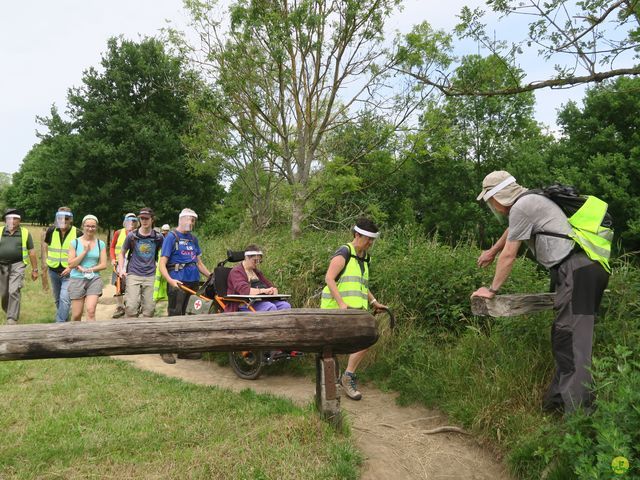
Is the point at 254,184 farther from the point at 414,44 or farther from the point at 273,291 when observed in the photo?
the point at 273,291

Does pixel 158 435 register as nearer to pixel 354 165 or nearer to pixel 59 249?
pixel 59 249

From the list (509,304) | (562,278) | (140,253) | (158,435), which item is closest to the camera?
(562,278)

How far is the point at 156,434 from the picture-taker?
13.5 ft

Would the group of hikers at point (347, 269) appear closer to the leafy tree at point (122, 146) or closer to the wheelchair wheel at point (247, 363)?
the wheelchair wheel at point (247, 363)

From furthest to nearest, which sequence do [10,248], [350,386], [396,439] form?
1. [10,248]
2. [350,386]
3. [396,439]

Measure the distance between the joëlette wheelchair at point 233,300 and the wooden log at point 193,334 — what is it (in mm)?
2359

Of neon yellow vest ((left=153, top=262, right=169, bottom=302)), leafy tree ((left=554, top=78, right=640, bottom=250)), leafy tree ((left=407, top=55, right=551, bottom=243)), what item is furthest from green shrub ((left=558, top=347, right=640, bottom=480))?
leafy tree ((left=407, top=55, right=551, bottom=243))

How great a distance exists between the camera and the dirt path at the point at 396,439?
3.90 m

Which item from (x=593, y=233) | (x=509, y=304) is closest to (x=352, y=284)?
(x=509, y=304)

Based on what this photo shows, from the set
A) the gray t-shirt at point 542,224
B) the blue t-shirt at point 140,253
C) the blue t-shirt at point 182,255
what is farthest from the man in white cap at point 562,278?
the blue t-shirt at point 140,253

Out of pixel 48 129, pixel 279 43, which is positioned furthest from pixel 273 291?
pixel 48 129

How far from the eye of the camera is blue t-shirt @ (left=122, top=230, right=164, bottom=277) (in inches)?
294

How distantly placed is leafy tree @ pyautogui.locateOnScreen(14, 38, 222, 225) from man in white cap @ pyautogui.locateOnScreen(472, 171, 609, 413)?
22467 millimetres

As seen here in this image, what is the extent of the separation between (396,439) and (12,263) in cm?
749
